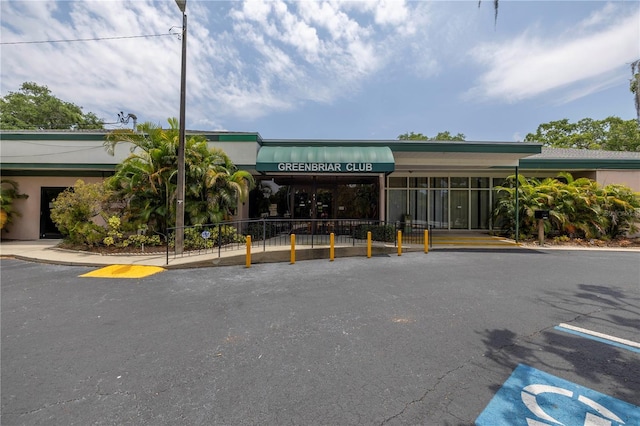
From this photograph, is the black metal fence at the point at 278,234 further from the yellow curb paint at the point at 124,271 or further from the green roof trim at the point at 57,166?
the green roof trim at the point at 57,166

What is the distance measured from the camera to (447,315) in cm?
492

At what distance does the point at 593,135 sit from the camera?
34719 mm

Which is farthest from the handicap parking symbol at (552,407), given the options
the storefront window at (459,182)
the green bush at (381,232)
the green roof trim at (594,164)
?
the green roof trim at (594,164)

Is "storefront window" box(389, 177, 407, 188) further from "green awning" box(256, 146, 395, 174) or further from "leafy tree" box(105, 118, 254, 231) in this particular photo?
"leafy tree" box(105, 118, 254, 231)

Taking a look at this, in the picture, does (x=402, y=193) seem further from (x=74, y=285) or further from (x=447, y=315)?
(x=74, y=285)

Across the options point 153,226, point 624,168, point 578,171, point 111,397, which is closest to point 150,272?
point 153,226

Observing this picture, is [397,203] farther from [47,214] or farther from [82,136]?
[47,214]

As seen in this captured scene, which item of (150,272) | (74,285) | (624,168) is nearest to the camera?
(74,285)

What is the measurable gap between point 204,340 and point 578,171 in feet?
66.7

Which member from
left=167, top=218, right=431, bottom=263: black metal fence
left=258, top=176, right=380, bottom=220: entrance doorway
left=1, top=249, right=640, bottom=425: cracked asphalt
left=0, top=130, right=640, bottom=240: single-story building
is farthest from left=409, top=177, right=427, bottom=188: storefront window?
left=1, top=249, right=640, bottom=425: cracked asphalt

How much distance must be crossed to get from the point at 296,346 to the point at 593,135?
46.8 meters

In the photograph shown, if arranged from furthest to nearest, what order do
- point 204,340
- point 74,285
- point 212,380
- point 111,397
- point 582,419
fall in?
point 74,285
point 204,340
point 212,380
point 111,397
point 582,419

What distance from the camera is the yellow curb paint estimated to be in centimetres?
762

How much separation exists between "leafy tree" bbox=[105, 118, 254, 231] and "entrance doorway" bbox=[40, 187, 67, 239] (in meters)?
6.09
